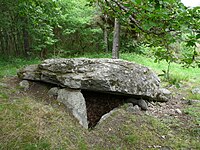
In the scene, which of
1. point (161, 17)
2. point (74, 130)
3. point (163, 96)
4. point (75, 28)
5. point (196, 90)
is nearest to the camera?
point (161, 17)

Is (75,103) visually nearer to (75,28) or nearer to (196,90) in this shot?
(196,90)

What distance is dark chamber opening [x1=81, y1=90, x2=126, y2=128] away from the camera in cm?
474

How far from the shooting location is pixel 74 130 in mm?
3682

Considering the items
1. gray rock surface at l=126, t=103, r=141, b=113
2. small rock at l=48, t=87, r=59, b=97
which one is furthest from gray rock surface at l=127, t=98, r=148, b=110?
small rock at l=48, t=87, r=59, b=97

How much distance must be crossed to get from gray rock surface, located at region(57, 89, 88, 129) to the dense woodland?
1.81 m

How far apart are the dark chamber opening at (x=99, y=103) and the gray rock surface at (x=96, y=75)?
576 mm

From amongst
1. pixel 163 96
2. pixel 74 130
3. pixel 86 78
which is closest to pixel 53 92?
pixel 86 78

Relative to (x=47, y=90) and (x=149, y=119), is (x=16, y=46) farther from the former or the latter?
(x=149, y=119)

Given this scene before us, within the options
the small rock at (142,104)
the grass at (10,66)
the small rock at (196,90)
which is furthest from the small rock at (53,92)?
the small rock at (196,90)

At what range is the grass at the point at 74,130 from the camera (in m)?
3.22

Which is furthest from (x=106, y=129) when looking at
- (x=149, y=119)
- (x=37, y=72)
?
(x=37, y=72)

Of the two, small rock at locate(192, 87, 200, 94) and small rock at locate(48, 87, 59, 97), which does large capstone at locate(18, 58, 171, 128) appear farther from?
small rock at locate(192, 87, 200, 94)

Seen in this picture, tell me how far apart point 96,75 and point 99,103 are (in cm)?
102

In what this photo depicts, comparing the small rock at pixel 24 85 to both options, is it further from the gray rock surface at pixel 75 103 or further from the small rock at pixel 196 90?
the small rock at pixel 196 90
